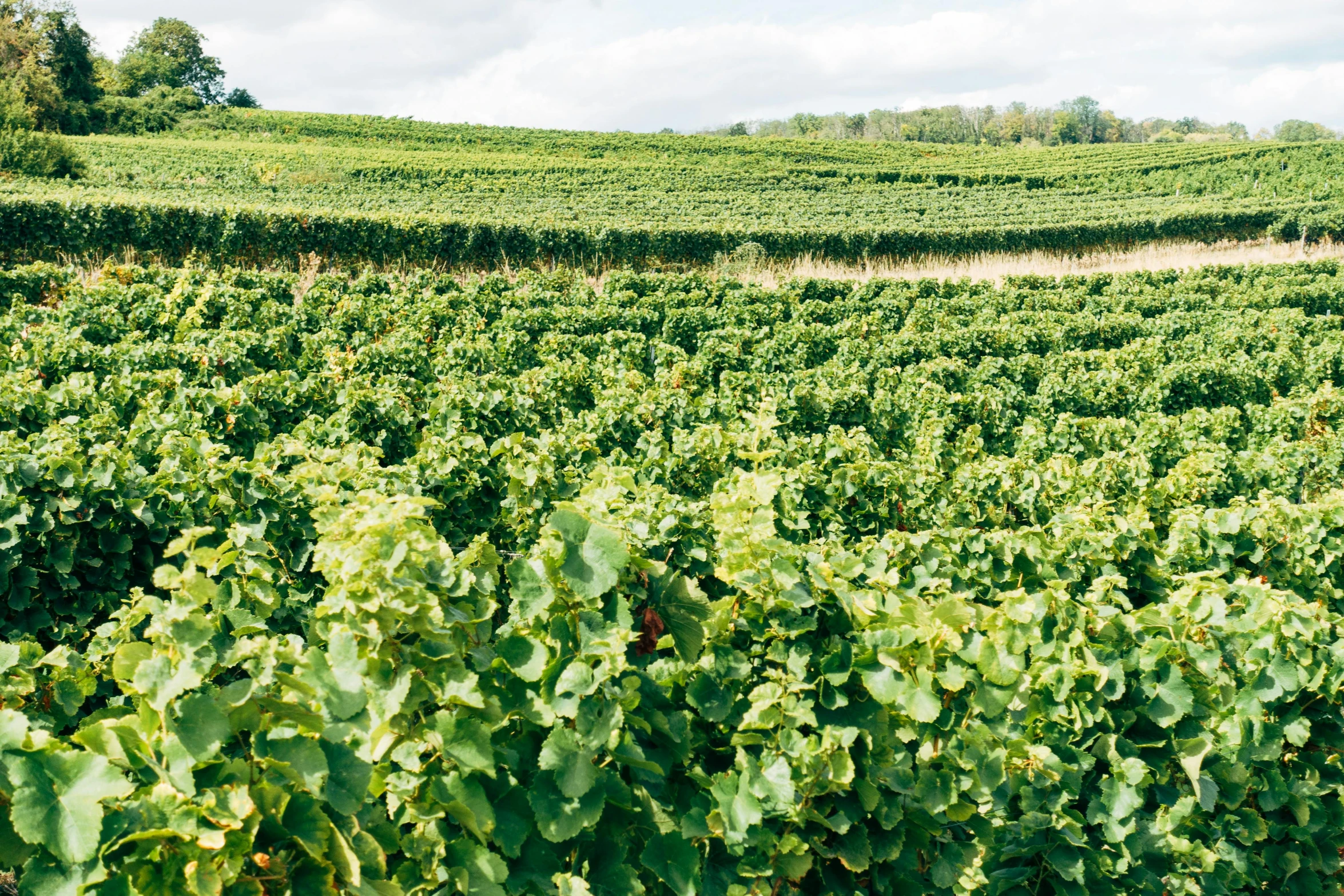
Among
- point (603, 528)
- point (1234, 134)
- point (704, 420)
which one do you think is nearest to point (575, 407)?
point (704, 420)

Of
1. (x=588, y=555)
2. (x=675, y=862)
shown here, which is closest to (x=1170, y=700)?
(x=675, y=862)

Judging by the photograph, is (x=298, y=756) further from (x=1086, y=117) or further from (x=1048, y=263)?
(x=1086, y=117)

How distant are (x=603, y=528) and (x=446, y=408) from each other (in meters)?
5.17

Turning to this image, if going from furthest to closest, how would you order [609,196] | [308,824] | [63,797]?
[609,196], [308,824], [63,797]

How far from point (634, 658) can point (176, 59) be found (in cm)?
9841

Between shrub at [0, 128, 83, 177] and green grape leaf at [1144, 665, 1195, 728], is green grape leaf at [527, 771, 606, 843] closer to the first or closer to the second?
green grape leaf at [1144, 665, 1195, 728]

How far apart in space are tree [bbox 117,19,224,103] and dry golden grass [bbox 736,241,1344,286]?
73.5 metres

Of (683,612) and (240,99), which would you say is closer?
(683,612)

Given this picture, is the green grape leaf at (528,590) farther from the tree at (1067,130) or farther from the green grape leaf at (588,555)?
the tree at (1067,130)

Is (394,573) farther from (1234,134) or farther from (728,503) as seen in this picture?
(1234,134)

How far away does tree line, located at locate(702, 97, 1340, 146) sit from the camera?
4461 inches

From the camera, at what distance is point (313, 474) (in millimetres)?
4449

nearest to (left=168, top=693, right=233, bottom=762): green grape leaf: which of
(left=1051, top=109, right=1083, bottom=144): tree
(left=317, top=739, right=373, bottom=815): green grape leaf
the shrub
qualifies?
(left=317, top=739, right=373, bottom=815): green grape leaf

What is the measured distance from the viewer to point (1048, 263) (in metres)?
34.0
